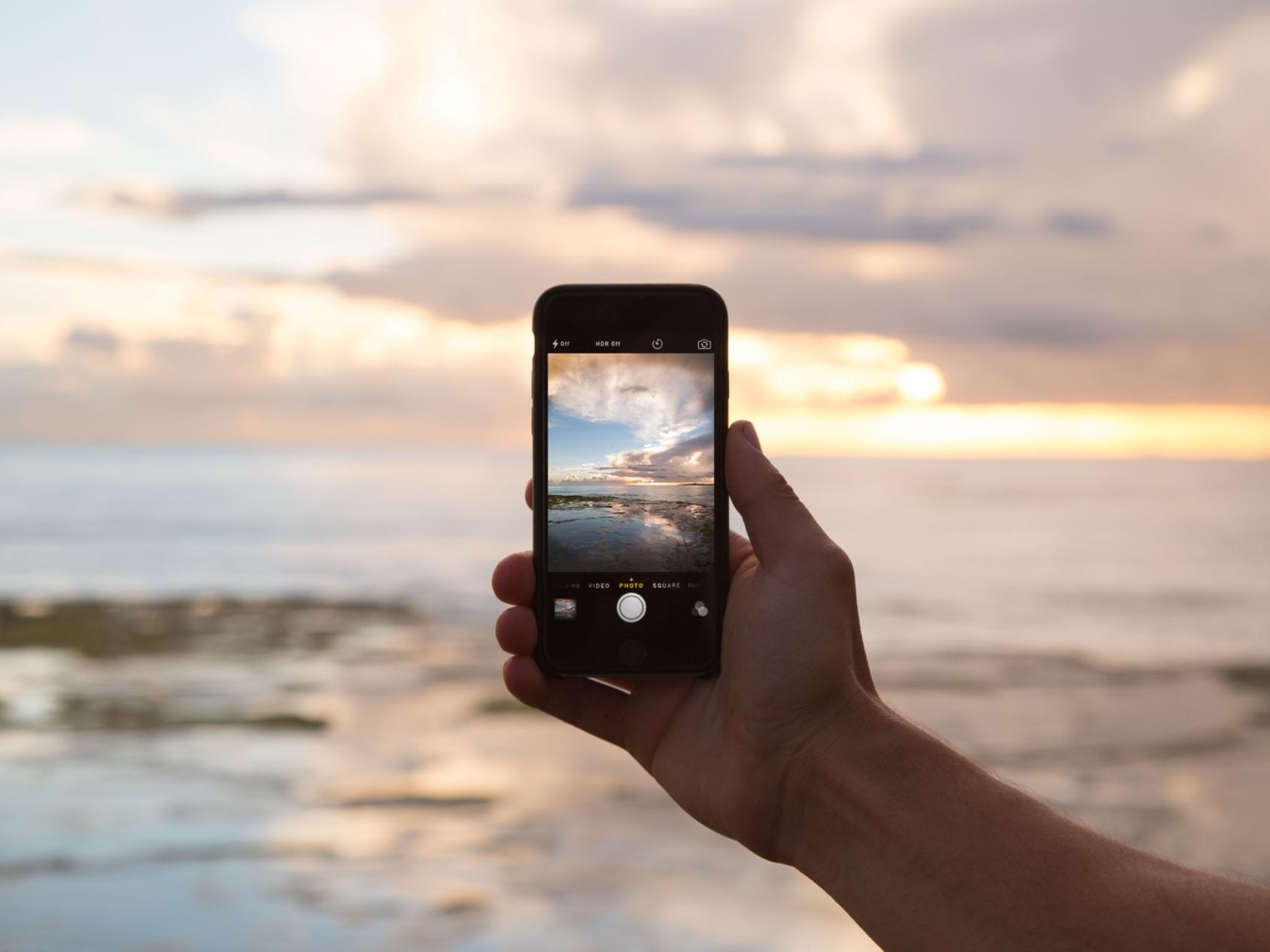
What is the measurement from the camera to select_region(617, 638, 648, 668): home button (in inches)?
107

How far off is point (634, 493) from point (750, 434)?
0.36 metres

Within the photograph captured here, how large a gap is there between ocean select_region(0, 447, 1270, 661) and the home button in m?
12.7

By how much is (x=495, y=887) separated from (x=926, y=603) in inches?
543

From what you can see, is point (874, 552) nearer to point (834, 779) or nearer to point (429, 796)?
point (429, 796)

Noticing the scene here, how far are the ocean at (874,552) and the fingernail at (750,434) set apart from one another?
12814mm

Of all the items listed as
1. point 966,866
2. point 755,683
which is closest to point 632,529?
point 755,683

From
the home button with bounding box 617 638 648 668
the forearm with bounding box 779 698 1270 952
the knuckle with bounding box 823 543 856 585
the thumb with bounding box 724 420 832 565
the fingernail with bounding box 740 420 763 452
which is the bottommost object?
the forearm with bounding box 779 698 1270 952

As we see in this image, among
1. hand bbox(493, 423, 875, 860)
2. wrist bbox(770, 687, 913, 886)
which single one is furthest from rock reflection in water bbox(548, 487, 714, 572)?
wrist bbox(770, 687, 913, 886)

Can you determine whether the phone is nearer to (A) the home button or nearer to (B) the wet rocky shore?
(A) the home button

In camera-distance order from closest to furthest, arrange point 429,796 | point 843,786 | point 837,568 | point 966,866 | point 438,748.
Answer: point 966,866 → point 843,786 → point 837,568 → point 429,796 → point 438,748

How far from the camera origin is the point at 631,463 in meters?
2.76

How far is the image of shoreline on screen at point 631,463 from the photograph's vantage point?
9.04ft

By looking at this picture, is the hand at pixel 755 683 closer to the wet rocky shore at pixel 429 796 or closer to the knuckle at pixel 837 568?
the knuckle at pixel 837 568

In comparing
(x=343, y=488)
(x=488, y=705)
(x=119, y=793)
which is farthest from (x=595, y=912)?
(x=343, y=488)
